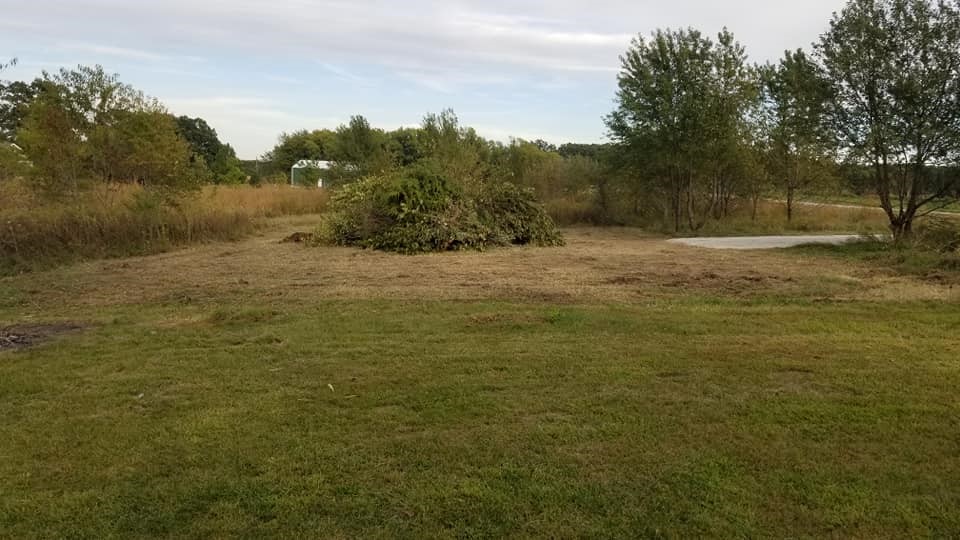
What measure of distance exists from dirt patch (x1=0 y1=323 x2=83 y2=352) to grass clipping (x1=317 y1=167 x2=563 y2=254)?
860cm

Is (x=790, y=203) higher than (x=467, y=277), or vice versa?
(x=790, y=203)

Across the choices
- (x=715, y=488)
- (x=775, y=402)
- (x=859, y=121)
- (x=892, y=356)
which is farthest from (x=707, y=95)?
(x=715, y=488)

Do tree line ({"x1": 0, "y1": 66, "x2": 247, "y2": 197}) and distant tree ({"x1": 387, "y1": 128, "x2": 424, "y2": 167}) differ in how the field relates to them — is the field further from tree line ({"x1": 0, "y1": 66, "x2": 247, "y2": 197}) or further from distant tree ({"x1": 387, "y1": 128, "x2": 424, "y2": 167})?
distant tree ({"x1": 387, "y1": 128, "x2": 424, "y2": 167})

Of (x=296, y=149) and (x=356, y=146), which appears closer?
(x=356, y=146)

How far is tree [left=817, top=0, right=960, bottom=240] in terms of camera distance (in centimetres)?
1351

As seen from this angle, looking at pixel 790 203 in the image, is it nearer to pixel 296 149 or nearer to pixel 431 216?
pixel 431 216

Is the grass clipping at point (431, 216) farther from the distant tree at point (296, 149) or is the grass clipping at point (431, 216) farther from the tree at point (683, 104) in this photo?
the distant tree at point (296, 149)

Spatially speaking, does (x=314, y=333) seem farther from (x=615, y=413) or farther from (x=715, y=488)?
(x=715, y=488)

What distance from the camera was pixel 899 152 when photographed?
46.8ft

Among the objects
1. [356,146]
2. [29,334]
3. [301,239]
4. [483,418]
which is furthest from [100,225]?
[356,146]

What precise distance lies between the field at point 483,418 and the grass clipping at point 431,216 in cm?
731

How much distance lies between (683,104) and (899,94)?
6276 millimetres

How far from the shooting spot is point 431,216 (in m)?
15.4

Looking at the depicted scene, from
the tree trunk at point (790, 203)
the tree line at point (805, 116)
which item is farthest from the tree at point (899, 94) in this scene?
the tree trunk at point (790, 203)
